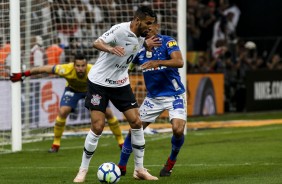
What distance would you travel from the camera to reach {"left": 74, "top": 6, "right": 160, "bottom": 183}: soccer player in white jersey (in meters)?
12.8

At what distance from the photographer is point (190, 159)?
16453mm

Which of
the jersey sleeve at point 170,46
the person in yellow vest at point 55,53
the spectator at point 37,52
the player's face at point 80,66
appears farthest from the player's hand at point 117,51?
the person in yellow vest at point 55,53

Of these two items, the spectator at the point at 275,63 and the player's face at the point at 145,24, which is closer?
the player's face at the point at 145,24

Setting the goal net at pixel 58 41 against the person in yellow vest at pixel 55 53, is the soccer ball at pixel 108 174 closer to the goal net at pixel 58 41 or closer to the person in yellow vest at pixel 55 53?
the goal net at pixel 58 41

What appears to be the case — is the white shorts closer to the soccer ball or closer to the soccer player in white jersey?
the soccer player in white jersey

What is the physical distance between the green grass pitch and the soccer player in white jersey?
63 cm

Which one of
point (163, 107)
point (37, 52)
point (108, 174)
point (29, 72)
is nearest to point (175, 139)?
point (163, 107)

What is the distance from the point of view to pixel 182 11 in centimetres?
2064

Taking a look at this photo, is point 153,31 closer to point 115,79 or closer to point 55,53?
point 115,79

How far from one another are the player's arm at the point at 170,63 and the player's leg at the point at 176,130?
2.46ft

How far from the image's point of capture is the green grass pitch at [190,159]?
1341cm

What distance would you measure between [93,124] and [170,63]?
1.47 meters

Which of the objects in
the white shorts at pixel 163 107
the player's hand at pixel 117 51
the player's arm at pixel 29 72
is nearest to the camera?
the player's hand at pixel 117 51

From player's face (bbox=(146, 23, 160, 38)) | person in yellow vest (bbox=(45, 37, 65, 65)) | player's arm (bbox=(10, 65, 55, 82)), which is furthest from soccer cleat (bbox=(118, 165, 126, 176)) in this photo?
person in yellow vest (bbox=(45, 37, 65, 65))
